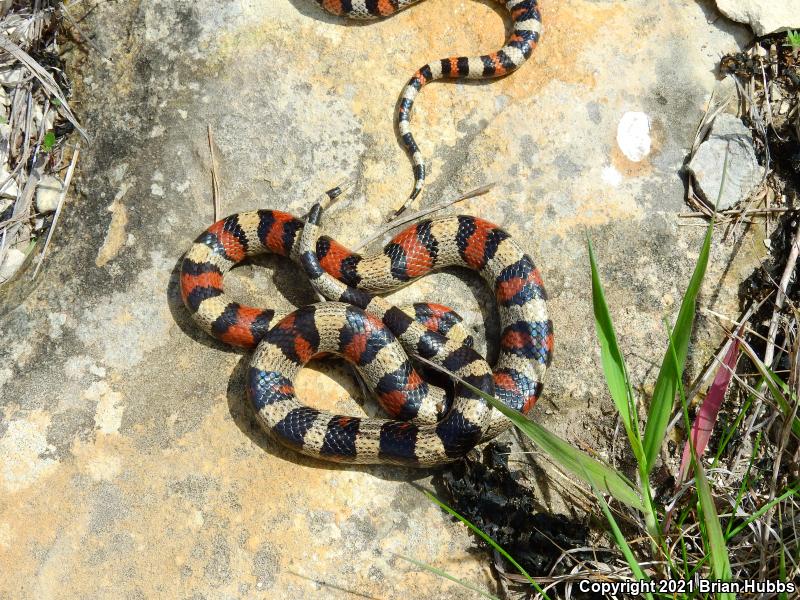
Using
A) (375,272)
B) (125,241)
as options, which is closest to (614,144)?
(375,272)

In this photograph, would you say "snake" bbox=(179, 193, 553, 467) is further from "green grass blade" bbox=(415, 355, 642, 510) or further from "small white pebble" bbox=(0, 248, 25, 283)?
"small white pebble" bbox=(0, 248, 25, 283)

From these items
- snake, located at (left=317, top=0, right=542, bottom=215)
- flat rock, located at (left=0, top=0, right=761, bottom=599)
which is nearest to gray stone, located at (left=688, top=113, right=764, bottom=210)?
flat rock, located at (left=0, top=0, right=761, bottom=599)

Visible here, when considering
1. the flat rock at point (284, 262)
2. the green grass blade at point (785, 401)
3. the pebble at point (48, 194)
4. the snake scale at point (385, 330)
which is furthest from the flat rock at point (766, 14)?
the pebble at point (48, 194)

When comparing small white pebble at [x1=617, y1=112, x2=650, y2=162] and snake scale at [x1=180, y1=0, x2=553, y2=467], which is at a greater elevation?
small white pebble at [x1=617, y1=112, x2=650, y2=162]

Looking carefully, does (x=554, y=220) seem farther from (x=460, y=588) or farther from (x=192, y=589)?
(x=192, y=589)

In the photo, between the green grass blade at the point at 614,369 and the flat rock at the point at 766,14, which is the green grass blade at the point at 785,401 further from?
the flat rock at the point at 766,14

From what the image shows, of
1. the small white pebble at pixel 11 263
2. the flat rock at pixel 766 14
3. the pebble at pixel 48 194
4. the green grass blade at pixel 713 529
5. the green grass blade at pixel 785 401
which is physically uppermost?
the flat rock at pixel 766 14
